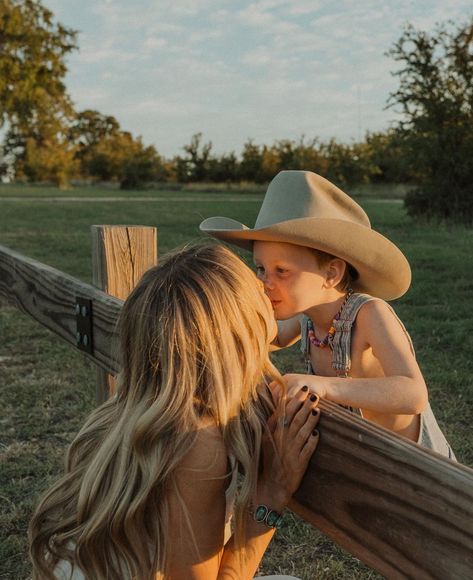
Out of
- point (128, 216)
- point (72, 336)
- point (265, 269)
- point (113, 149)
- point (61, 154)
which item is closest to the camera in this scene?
point (265, 269)

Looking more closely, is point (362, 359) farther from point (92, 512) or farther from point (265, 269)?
point (92, 512)

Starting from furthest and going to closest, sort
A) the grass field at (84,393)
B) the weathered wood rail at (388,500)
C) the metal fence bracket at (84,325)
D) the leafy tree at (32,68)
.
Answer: the leafy tree at (32,68)
the grass field at (84,393)
the metal fence bracket at (84,325)
the weathered wood rail at (388,500)

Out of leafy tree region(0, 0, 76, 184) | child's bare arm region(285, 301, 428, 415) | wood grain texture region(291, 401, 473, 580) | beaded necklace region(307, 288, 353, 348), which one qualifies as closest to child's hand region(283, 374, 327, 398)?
child's bare arm region(285, 301, 428, 415)

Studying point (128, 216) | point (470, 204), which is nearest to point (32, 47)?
point (128, 216)

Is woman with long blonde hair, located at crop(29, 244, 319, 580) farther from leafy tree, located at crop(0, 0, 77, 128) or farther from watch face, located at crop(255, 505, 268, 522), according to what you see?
leafy tree, located at crop(0, 0, 77, 128)

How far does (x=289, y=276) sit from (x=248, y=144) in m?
54.7

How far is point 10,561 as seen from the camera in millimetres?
2973

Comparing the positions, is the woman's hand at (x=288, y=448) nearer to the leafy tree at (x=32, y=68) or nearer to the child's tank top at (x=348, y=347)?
the child's tank top at (x=348, y=347)

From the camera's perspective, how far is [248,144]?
55.7 m

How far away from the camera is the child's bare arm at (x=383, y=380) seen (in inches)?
65.7

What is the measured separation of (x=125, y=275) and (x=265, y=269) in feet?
1.68

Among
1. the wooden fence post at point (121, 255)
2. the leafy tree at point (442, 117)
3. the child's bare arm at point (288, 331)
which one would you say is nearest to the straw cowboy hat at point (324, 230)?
the wooden fence post at point (121, 255)

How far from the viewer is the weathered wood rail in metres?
0.96

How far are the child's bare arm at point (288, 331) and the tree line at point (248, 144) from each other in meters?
15.7
